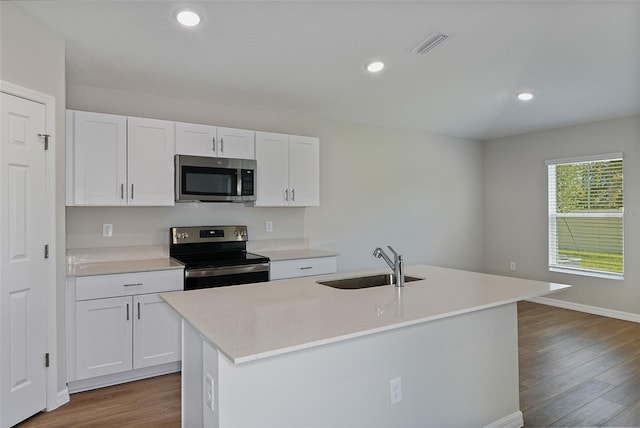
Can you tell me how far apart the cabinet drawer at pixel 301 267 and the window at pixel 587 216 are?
10.9 ft

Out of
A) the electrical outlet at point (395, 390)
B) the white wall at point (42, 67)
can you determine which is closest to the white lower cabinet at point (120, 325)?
the white wall at point (42, 67)

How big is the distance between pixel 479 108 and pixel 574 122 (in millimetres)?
1385

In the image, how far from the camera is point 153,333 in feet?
9.82

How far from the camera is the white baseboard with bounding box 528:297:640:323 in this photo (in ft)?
14.9

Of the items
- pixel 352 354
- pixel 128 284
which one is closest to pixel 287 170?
pixel 128 284


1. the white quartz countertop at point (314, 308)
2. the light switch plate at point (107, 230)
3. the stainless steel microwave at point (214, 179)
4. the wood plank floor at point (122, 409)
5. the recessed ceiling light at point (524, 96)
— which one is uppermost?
the recessed ceiling light at point (524, 96)

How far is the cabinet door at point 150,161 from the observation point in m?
3.16

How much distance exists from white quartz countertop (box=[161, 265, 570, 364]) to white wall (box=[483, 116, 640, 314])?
10.5 ft

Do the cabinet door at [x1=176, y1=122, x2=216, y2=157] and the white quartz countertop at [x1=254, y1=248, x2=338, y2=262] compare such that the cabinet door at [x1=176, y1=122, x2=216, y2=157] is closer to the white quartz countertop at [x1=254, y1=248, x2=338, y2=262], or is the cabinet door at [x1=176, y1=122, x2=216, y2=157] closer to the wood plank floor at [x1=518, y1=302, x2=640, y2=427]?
the white quartz countertop at [x1=254, y1=248, x2=338, y2=262]

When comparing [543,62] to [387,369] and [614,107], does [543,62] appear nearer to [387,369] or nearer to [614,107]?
[614,107]

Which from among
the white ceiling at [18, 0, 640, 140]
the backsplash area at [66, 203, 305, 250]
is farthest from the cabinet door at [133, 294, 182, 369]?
the white ceiling at [18, 0, 640, 140]

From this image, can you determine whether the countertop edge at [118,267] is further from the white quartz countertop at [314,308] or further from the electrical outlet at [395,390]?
the electrical outlet at [395,390]

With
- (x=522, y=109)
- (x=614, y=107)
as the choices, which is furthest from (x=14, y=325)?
(x=614, y=107)

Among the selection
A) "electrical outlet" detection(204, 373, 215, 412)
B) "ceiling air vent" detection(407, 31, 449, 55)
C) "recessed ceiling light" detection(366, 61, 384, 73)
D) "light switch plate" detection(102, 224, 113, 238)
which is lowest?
"electrical outlet" detection(204, 373, 215, 412)
